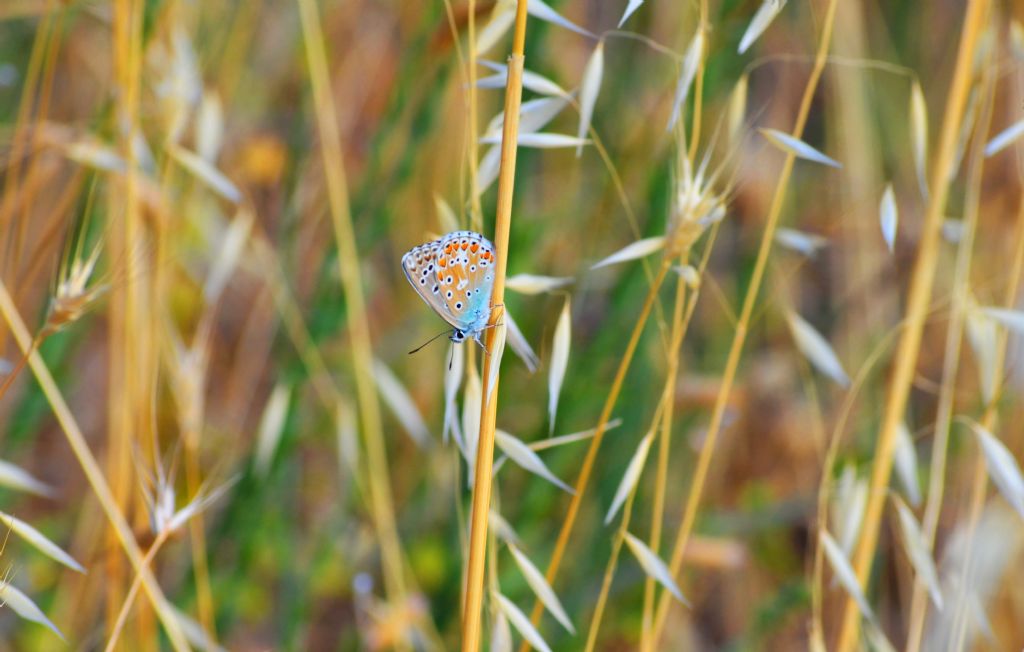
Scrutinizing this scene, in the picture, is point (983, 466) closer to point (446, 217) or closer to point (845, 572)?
point (845, 572)

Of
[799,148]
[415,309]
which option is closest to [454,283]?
[799,148]

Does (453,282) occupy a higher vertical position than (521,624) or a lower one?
higher

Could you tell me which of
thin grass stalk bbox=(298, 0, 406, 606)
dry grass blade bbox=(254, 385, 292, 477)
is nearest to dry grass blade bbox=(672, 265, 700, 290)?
thin grass stalk bbox=(298, 0, 406, 606)

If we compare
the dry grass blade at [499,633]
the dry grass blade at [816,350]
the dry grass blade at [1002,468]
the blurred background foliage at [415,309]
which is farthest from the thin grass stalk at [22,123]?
the dry grass blade at [1002,468]

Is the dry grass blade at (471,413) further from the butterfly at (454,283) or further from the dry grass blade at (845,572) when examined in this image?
the dry grass blade at (845,572)

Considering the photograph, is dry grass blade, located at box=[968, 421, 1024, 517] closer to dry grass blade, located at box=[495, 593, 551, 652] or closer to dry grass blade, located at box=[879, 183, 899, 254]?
dry grass blade, located at box=[879, 183, 899, 254]

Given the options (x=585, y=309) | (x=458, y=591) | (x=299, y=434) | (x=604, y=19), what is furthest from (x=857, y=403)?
(x=604, y=19)

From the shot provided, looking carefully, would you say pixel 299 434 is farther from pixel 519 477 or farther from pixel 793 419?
pixel 793 419
